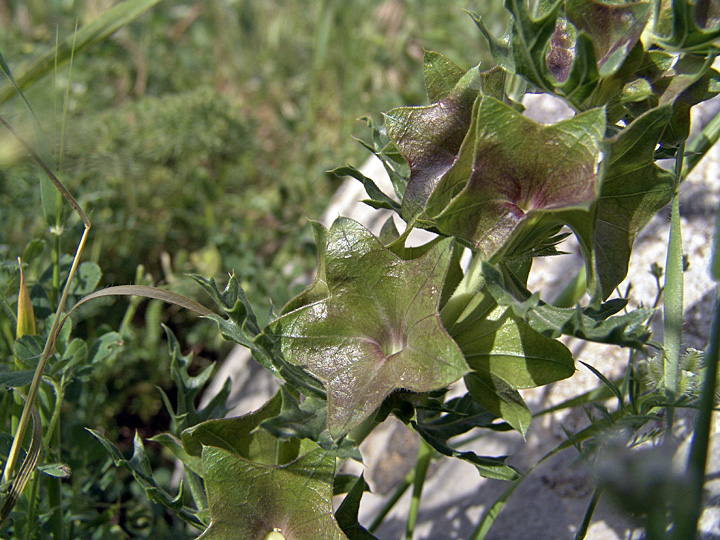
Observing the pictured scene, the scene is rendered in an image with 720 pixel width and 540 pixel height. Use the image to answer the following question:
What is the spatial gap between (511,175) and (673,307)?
37 centimetres

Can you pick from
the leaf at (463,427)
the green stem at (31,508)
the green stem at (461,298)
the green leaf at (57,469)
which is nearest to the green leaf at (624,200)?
the green stem at (461,298)

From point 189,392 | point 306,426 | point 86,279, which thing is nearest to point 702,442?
point 306,426

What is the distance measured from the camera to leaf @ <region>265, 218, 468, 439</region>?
72cm

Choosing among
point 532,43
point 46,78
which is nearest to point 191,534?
point 532,43

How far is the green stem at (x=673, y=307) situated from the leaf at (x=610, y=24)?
0.21 meters

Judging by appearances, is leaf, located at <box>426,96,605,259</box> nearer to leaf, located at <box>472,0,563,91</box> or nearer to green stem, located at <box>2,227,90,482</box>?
leaf, located at <box>472,0,563,91</box>

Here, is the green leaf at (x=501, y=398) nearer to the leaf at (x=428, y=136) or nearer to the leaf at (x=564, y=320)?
the leaf at (x=564, y=320)

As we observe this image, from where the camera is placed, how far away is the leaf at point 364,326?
722mm

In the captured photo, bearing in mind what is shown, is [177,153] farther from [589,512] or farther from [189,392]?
[589,512]

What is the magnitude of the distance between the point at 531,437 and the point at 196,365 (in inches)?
50.7

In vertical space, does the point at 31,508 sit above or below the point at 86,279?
below

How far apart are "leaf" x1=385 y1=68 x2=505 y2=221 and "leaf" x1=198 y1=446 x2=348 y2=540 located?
0.38 meters

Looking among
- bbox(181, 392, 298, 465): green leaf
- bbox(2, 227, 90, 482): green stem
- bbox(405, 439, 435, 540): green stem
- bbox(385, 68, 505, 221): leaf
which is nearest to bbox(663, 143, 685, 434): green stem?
bbox(385, 68, 505, 221): leaf

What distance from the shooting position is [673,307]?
0.89 metres
